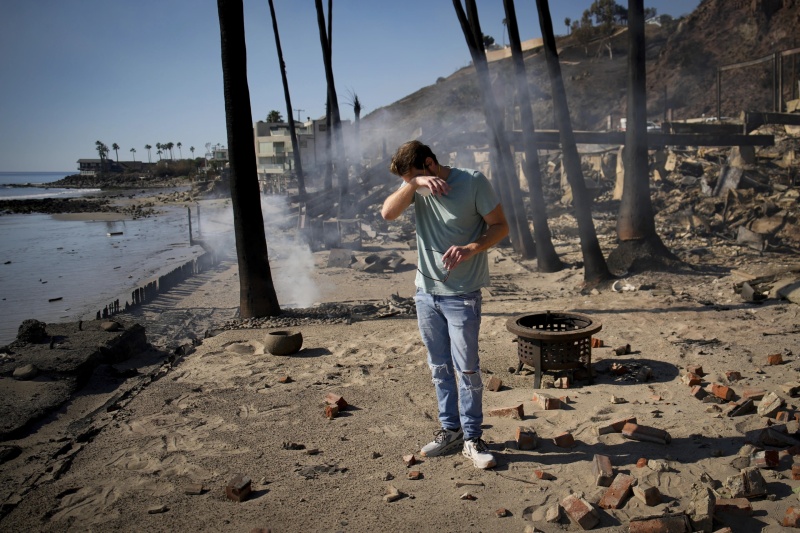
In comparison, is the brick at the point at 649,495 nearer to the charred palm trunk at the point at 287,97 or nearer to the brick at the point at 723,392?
the brick at the point at 723,392

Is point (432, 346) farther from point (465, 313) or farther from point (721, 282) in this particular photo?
point (721, 282)

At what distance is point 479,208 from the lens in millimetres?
3389

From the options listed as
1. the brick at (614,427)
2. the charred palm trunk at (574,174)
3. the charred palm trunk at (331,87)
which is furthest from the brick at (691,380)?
the charred palm trunk at (331,87)

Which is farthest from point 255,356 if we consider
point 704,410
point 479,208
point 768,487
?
point 768,487

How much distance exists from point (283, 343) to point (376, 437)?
101 inches

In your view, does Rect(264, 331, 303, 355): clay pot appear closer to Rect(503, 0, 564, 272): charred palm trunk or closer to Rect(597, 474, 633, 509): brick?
Rect(597, 474, 633, 509): brick

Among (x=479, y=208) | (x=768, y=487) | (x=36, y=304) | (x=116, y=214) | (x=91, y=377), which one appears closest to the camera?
(x=768, y=487)

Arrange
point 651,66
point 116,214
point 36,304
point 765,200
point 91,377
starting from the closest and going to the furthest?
point 91,377 < point 36,304 < point 765,200 < point 116,214 < point 651,66

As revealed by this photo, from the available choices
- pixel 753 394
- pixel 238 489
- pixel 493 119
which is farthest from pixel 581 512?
pixel 493 119

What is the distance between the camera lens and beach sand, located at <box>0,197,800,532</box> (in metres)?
3.23

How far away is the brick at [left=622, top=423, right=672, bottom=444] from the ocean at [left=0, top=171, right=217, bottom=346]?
9.62 metres

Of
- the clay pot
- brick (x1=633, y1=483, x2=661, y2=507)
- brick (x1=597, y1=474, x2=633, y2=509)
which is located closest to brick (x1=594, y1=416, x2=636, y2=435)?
brick (x1=597, y1=474, x2=633, y2=509)

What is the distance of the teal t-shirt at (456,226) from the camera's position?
3.39 metres

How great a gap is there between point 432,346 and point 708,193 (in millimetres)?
16577
